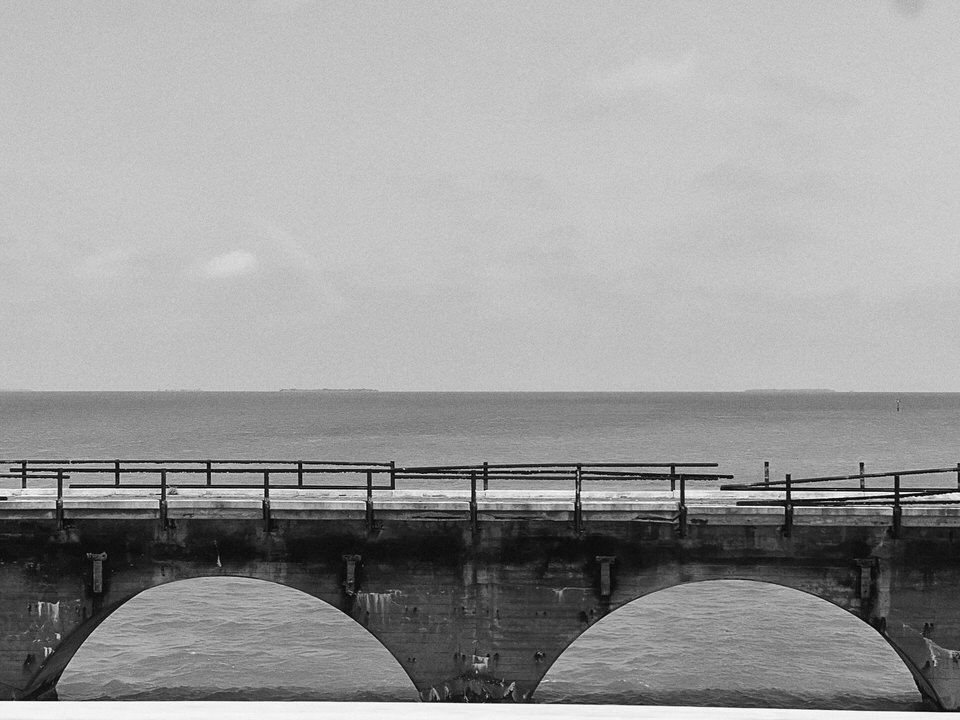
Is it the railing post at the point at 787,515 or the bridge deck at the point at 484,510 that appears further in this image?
the bridge deck at the point at 484,510

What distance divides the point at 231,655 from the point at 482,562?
11.5 m

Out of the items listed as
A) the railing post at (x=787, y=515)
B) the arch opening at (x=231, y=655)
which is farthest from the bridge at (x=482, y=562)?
the arch opening at (x=231, y=655)

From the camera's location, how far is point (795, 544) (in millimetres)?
18250

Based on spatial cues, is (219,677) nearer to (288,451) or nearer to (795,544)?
(795,544)

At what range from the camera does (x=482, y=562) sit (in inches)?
728

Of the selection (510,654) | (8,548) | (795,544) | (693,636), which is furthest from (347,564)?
(693,636)

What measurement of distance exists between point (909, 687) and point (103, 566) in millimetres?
20259

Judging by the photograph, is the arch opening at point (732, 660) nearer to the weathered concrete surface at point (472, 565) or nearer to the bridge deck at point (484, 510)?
the weathered concrete surface at point (472, 565)

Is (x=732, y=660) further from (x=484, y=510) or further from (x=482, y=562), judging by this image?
(x=484, y=510)

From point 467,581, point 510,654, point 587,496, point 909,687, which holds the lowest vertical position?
point 909,687

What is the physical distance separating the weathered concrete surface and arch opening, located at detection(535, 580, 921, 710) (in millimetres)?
4800

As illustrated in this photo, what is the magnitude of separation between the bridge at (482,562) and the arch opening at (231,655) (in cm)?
469

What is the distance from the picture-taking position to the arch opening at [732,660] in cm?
2286

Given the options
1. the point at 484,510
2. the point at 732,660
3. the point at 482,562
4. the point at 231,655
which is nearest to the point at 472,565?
the point at 482,562
